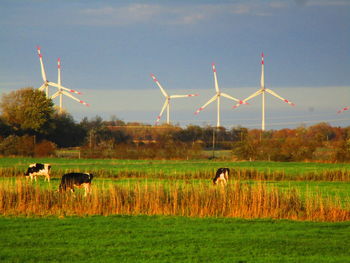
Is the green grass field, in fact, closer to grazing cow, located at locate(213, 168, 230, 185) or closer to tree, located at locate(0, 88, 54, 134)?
grazing cow, located at locate(213, 168, 230, 185)

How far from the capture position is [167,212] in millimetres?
19844

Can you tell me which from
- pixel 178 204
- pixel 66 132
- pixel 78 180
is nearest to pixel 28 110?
pixel 66 132

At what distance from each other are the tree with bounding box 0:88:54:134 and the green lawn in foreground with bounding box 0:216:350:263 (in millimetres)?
58247

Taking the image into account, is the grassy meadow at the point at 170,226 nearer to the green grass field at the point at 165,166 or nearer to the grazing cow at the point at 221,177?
the grazing cow at the point at 221,177

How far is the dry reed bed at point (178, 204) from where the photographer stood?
1953 centimetres

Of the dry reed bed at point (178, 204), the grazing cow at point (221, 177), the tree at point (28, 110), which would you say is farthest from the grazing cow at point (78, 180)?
the tree at point (28, 110)

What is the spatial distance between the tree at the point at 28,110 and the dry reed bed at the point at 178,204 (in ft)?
182

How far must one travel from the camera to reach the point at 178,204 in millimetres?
20500

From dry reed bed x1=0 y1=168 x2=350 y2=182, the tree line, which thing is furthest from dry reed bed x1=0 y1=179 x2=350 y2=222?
the tree line

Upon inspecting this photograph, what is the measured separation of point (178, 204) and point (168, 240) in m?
5.51

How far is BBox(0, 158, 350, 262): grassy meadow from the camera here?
13.4 m

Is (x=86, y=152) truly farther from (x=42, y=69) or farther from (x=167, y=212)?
(x=167, y=212)

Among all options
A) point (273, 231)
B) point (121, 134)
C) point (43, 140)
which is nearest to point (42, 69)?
point (43, 140)

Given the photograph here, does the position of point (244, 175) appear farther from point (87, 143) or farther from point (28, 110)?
point (87, 143)
